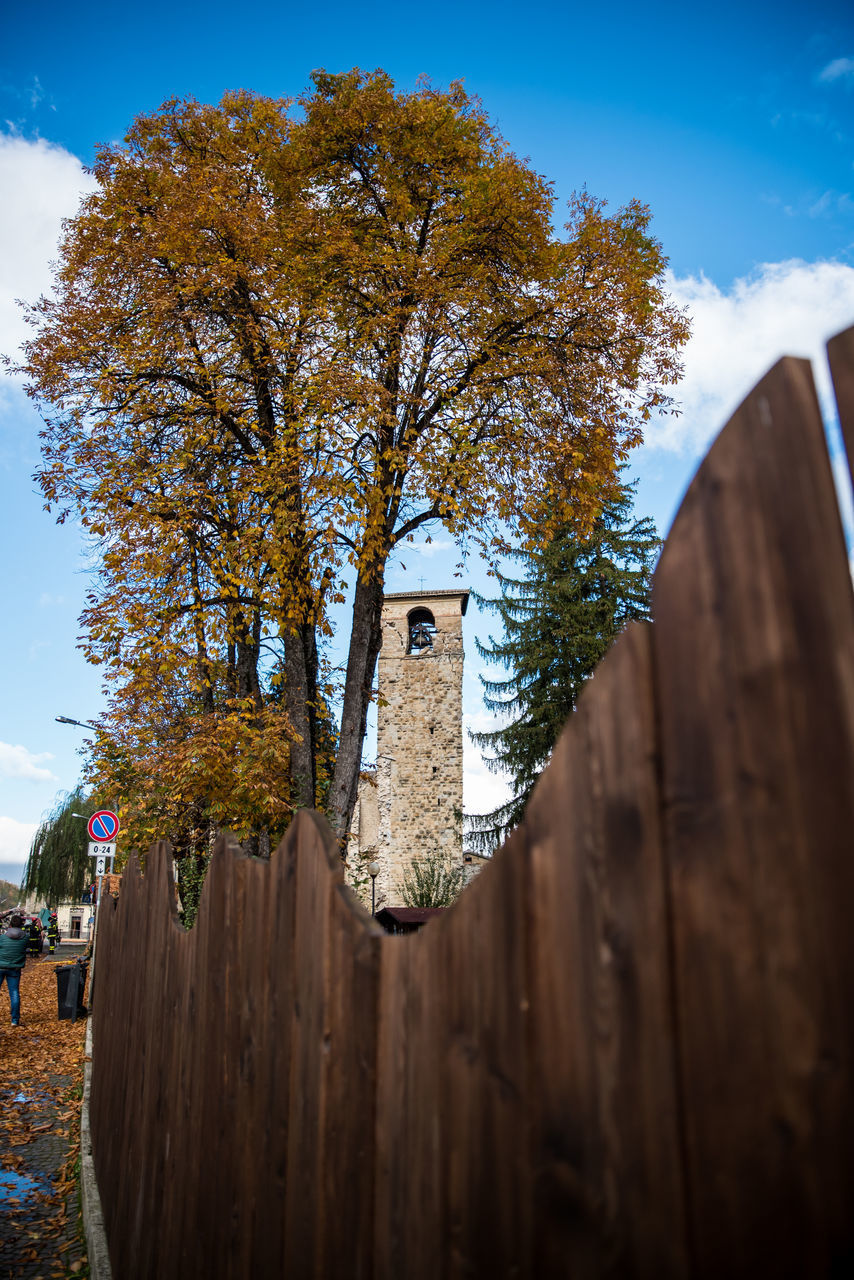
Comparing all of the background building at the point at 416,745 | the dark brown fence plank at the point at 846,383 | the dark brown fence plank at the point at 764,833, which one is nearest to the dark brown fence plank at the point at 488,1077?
the dark brown fence plank at the point at 764,833


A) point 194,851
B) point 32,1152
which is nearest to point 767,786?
point 32,1152

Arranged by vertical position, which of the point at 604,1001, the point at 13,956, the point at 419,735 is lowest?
the point at 13,956

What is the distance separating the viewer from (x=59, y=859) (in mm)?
33938

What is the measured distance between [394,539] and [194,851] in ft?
20.8

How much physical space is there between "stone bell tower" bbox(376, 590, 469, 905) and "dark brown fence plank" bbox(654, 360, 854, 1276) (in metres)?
28.8

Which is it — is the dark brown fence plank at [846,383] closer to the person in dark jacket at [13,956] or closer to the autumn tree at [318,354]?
the autumn tree at [318,354]

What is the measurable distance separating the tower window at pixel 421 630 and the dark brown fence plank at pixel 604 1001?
30403 millimetres

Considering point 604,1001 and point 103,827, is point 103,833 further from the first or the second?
point 604,1001

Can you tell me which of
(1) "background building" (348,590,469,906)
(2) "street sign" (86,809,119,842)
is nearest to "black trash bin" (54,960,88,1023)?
(2) "street sign" (86,809,119,842)

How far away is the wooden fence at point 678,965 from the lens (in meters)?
0.79

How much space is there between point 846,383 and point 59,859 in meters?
37.7

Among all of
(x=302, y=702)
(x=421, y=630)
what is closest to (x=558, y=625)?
(x=421, y=630)

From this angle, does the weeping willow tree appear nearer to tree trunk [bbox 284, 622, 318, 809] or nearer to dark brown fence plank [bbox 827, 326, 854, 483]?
tree trunk [bbox 284, 622, 318, 809]

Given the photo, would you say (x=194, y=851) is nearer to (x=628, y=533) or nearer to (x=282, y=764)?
(x=282, y=764)
